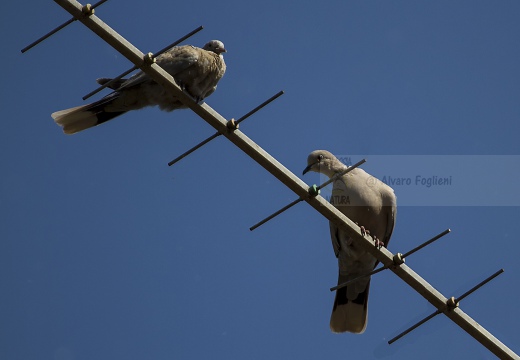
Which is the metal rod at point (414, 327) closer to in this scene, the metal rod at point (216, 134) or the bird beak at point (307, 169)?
the metal rod at point (216, 134)

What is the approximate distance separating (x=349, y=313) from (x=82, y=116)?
9.37 ft

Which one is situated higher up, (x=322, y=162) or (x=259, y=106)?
(x=322, y=162)

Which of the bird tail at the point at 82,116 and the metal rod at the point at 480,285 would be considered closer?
the metal rod at the point at 480,285

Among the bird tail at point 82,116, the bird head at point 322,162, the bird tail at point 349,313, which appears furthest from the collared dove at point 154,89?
the bird tail at point 349,313

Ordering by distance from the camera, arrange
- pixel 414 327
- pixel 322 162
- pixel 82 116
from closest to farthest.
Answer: pixel 414 327
pixel 82 116
pixel 322 162

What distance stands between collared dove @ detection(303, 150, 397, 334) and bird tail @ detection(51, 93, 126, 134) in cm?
206

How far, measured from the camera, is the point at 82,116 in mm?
6590

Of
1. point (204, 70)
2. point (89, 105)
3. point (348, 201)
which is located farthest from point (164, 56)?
point (348, 201)

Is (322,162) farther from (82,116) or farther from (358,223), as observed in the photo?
(82,116)

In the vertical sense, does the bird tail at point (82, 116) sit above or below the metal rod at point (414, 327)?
above

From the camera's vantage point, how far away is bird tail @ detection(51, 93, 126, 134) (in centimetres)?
655

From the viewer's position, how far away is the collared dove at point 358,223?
7176 millimetres

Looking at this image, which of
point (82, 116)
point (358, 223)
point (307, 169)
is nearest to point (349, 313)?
point (358, 223)

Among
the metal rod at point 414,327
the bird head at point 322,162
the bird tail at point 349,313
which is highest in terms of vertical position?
the bird head at point 322,162
